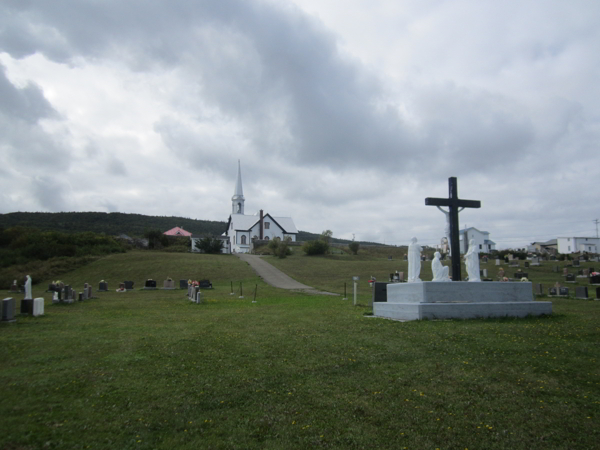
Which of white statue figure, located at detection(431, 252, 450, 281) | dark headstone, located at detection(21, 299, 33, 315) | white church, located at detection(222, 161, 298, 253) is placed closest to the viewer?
white statue figure, located at detection(431, 252, 450, 281)

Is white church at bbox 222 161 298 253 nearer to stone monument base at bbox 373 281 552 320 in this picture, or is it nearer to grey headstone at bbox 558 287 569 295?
grey headstone at bbox 558 287 569 295

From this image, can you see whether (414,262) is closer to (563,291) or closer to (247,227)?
(563,291)

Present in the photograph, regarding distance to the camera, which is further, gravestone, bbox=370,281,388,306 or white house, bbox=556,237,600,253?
white house, bbox=556,237,600,253

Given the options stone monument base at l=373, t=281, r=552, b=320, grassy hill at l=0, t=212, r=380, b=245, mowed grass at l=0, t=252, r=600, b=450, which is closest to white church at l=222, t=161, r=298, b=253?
grassy hill at l=0, t=212, r=380, b=245

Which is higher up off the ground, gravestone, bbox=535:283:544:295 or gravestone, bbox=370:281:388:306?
gravestone, bbox=370:281:388:306

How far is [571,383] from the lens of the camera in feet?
18.7

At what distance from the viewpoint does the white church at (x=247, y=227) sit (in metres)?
73.2

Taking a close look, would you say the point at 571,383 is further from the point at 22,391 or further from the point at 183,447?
the point at 22,391

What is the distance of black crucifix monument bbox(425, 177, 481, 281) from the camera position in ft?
46.0

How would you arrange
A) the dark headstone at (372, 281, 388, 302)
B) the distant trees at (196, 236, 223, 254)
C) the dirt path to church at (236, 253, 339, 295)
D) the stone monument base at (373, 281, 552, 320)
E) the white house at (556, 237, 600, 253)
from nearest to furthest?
the stone monument base at (373, 281, 552, 320)
the dark headstone at (372, 281, 388, 302)
the dirt path to church at (236, 253, 339, 295)
the distant trees at (196, 236, 223, 254)
the white house at (556, 237, 600, 253)

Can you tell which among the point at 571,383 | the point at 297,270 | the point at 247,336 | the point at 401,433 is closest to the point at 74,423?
the point at 401,433

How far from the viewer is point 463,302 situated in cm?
1172

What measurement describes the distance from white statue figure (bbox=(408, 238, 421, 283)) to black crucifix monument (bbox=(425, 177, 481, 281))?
A: 1.26m

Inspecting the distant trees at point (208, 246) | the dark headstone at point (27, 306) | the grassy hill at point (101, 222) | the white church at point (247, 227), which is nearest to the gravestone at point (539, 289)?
the dark headstone at point (27, 306)
